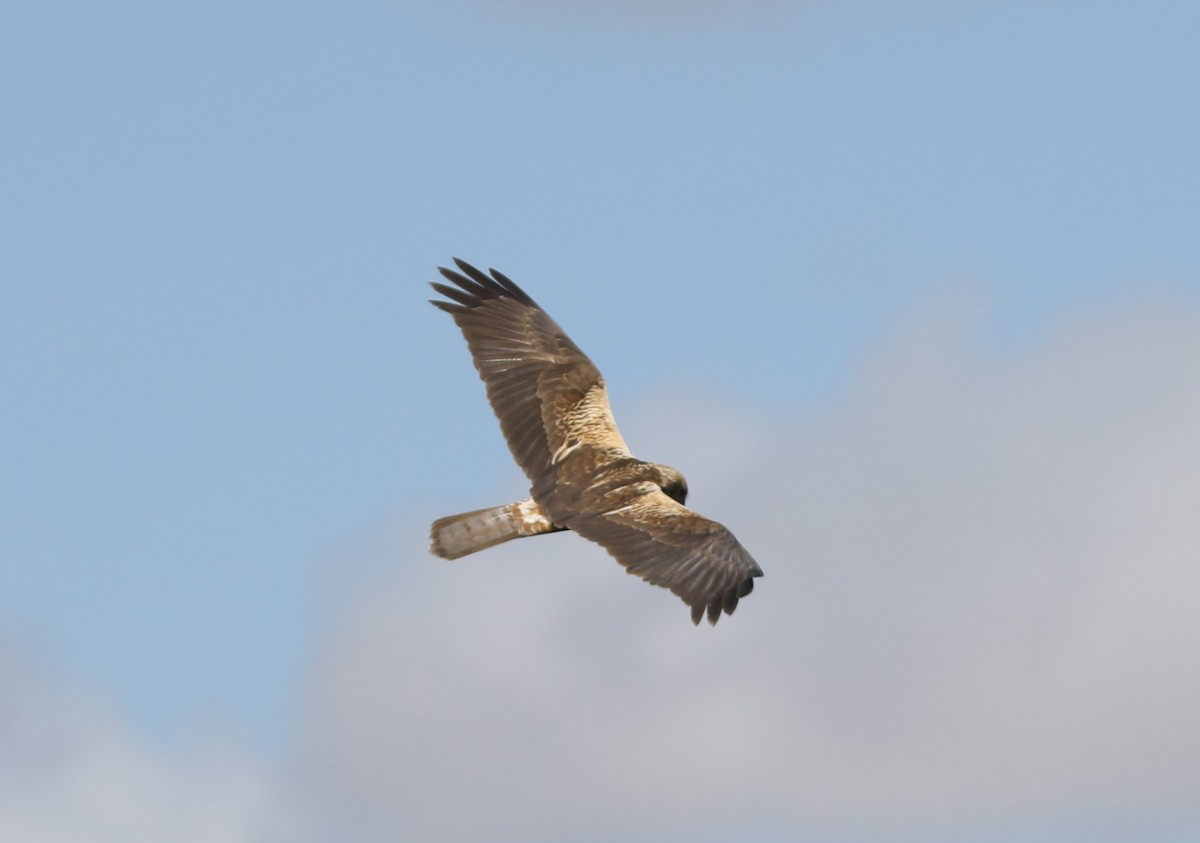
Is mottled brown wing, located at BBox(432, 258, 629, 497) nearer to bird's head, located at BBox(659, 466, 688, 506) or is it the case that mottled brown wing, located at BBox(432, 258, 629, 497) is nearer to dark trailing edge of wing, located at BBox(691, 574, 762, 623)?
→ bird's head, located at BBox(659, 466, 688, 506)

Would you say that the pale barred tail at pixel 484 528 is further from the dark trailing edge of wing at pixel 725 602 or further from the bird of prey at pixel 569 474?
the dark trailing edge of wing at pixel 725 602

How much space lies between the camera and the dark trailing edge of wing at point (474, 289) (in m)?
27.4

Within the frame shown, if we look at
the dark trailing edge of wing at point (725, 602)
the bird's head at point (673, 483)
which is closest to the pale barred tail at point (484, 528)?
the bird's head at point (673, 483)

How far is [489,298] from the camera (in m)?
27.5

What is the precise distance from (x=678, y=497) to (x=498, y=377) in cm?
283

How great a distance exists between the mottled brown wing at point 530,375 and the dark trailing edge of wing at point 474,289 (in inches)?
0.5

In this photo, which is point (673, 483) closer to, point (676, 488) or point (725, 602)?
point (676, 488)

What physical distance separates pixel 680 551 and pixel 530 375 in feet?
14.1

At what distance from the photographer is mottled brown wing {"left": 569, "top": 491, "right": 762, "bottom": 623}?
22312 millimetres

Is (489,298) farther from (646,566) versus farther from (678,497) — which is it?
(646,566)

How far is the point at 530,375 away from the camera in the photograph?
26.4 metres

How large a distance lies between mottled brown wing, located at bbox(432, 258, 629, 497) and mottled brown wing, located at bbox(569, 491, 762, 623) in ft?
4.49

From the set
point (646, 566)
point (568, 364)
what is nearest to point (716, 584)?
point (646, 566)

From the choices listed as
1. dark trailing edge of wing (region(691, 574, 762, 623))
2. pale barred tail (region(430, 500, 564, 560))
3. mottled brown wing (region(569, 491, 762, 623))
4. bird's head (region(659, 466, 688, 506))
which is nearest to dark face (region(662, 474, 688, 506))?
bird's head (region(659, 466, 688, 506))
